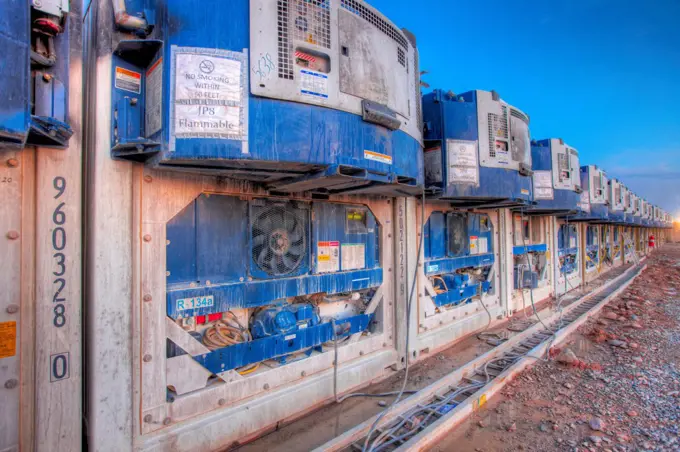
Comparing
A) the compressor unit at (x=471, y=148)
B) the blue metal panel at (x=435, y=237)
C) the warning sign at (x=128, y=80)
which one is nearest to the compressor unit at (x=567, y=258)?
the blue metal panel at (x=435, y=237)

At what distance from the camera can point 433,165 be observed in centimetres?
466

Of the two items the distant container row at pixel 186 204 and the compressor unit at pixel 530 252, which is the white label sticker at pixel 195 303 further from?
the compressor unit at pixel 530 252

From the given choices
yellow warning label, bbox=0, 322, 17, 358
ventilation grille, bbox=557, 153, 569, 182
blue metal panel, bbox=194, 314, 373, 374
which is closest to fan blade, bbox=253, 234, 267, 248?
blue metal panel, bbox=194, 314, 373, 374

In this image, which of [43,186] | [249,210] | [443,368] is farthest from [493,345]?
[43,186]

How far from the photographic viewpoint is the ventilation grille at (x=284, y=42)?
7.42 feet

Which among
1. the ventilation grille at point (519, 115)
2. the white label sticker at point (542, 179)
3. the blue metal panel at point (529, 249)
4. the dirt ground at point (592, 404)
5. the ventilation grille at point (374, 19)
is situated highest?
the ventilation grille at point (519, 115)

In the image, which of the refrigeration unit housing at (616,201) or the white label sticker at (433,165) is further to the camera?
the refrigeration unit housing at (616,201)

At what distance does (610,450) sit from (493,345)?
7.92ft

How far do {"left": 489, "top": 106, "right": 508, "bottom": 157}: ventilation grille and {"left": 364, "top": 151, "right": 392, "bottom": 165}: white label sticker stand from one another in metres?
2.65

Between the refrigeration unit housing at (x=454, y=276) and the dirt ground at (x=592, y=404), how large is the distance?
1186 millimetres

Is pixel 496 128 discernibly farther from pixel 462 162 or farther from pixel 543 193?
pixel 543 193

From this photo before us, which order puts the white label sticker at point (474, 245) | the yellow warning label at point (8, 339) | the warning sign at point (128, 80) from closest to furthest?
the yellow warning label at point (8, 339) < the warning sign at point (128, 80) < the white label sticker at point (474, 245)

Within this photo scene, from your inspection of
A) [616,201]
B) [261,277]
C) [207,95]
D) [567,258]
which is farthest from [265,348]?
[616,201]

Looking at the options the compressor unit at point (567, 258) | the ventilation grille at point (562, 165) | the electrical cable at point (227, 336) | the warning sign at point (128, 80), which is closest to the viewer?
the warning sign at point (128, 80)
